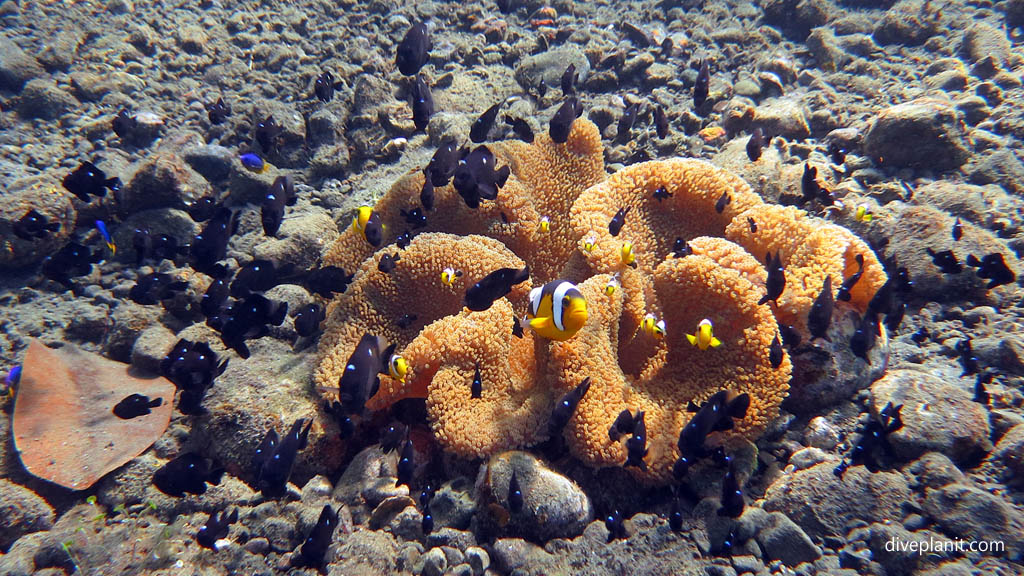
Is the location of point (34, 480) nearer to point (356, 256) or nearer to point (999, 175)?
point (356, 256)

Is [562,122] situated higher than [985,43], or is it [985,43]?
[562,122]

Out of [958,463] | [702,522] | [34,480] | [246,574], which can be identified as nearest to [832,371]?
[958,463]

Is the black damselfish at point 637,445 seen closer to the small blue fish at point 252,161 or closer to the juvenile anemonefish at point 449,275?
the juvenile anemonefish at point 449,275

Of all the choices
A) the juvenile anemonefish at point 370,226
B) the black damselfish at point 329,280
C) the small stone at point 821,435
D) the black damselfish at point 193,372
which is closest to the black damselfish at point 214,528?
the black damselfish at point 193,372

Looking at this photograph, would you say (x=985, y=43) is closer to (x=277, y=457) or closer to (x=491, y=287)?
(x=491, y=287)

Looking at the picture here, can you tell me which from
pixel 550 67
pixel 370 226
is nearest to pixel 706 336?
pixel 370 226

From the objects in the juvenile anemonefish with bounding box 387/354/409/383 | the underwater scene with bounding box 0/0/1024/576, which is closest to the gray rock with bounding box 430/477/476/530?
the underwater scene with bounding box 0/0/1024/576
